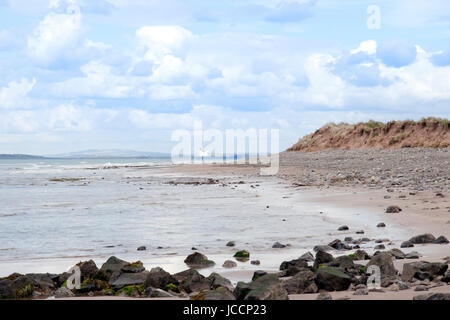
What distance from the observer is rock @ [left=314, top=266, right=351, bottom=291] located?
641 centimetres

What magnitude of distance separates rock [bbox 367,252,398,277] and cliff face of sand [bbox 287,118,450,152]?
4220 cm

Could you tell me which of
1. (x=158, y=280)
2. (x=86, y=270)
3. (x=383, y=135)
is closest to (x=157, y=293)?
(x=158, y=280)

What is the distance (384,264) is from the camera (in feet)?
22.7

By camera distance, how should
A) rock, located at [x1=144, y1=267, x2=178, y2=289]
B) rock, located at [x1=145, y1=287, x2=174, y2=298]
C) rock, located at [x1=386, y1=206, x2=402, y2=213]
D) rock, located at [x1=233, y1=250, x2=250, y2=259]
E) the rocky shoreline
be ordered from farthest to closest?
1. rock, located at [x1=386, y1=206, x2=402, y2=213]
2. rock, located at [x1=233, y1=250, x2=250, y2=259]
3. rock, located at [x1=144, y1=267, x2=178, y2=289]
4. rock, located at [x1=145, y1=287, x2=174, y2=298]
5. the rocky shoreline

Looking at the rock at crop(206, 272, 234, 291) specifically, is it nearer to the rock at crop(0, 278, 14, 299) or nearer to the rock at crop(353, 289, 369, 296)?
the rock at crop(353, 289, 369, 296)

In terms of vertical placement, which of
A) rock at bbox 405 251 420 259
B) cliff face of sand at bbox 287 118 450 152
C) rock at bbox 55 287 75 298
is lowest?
rock at bbox 55 287 75 298

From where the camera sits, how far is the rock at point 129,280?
275 inches

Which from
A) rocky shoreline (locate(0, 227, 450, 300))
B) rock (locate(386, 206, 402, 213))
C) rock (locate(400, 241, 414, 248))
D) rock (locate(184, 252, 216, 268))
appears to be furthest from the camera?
rock (locate(386, 206, 402, 213))

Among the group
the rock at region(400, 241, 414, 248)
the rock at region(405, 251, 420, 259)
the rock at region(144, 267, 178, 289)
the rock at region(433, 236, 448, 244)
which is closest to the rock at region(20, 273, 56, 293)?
the rock at region(144, 267, 178, 289)

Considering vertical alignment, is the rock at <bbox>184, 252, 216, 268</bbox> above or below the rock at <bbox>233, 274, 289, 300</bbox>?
below

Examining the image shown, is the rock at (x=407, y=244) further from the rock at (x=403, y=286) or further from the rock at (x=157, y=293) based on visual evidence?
the rock at (x=157, y=293)

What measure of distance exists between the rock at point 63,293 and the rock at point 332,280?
316cm

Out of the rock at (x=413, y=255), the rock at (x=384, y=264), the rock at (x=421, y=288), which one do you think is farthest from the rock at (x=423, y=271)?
the rock at (x=413, y=255)
